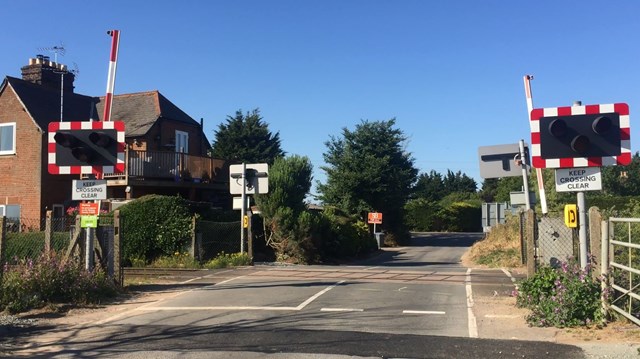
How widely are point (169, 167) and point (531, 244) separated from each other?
793 inches

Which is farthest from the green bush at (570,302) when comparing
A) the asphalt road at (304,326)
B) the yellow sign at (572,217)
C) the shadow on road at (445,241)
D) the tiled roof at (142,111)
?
the shadow on road at (445,241)

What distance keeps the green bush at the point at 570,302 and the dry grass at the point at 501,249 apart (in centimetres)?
1034

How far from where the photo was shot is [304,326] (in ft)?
27.4

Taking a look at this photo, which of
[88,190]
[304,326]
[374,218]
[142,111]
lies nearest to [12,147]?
[142,111]

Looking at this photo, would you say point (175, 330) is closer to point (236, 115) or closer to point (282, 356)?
point (282, 356)

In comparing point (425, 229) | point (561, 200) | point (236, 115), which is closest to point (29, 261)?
point (561, 200)

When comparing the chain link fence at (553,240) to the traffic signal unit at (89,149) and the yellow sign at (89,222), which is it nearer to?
the traffic signal unit at (89,149)

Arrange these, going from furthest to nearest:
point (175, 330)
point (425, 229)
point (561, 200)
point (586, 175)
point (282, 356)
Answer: point (425, 229)
point (561, 200)
point (586, 175)
point (175, 330)
point (282, 356)

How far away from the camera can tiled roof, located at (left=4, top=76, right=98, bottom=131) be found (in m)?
28.2

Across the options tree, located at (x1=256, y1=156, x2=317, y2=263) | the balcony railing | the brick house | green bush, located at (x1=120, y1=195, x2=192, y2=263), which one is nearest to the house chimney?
the brick house

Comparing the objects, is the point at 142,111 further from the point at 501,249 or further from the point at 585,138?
the point at 585,138

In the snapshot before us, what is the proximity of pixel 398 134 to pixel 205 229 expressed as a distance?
84.7 ft

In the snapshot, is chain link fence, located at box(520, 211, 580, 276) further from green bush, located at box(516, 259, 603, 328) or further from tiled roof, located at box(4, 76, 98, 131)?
tiled roof, located at box(4, 76, 98, 131)

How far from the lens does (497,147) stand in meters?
13.8
